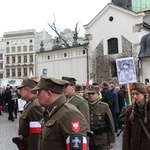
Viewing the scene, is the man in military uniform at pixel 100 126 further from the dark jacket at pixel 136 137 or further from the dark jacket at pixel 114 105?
the dark jacket at pixel 114 105

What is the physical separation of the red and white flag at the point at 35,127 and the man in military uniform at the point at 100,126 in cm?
160

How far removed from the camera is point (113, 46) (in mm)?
31344

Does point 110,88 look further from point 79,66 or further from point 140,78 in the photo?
point 79,66

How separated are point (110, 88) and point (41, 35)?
2174 inches

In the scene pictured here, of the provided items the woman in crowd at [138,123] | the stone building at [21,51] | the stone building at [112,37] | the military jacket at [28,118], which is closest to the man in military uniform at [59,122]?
the military jacket at [28,118]

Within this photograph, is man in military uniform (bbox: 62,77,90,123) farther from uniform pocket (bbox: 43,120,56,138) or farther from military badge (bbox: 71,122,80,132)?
military badge (bbox: 71,122,80,132)

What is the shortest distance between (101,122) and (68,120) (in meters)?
2.93

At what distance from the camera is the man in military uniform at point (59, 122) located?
8.45 feet

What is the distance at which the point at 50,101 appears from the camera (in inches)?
116

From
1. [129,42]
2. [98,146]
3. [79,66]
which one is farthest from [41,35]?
[98,146]

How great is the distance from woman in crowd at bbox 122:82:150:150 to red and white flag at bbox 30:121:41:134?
1417mm

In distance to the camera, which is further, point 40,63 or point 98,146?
point 40,63

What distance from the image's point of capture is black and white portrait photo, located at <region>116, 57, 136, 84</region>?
25.7ft

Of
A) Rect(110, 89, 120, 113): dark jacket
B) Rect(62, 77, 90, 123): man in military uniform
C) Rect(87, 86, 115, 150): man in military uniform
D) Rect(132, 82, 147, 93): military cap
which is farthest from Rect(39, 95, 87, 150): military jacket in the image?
Rect(110, 89, 120, 113): dark jacket
